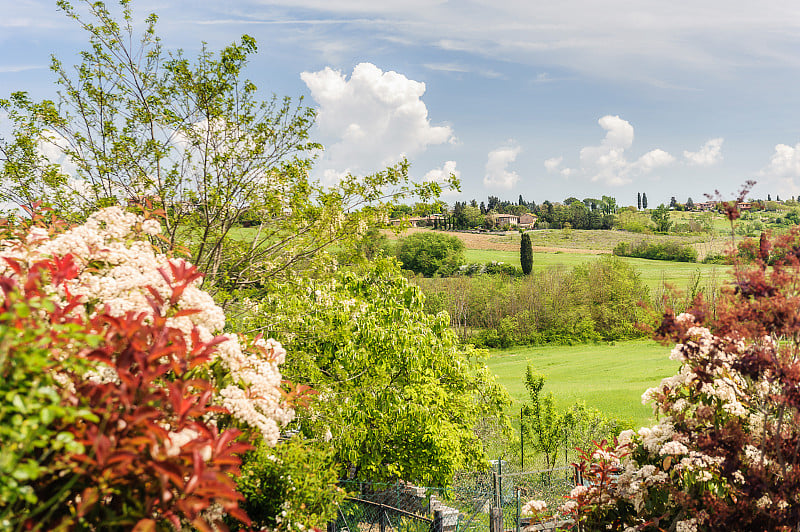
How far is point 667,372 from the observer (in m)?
37.7

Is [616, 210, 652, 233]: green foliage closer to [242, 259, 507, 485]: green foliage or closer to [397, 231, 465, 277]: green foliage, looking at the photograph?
[397, 231, 465, 277]: green foliage

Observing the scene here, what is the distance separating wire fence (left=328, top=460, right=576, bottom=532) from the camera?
7746 mm

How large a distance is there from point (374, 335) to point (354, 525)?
3403 mm

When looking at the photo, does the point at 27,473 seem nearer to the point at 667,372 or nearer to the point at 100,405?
the point at 100,405

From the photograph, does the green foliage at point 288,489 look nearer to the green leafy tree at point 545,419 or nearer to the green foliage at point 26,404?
the green foliage at point 26,404

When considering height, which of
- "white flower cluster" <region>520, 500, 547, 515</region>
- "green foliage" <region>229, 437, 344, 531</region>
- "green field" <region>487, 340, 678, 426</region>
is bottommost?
"green field" <region>487, 340, 678, 426</region>

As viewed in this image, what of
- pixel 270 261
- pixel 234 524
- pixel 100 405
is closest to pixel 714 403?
pixel 234 524

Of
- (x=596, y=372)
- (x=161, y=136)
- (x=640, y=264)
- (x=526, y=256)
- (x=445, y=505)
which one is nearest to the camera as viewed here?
(x=161, y=136)

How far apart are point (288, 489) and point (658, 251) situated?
89.2 metres

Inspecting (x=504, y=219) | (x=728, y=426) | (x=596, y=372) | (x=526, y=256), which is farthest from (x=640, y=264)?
(x=728, y=426)

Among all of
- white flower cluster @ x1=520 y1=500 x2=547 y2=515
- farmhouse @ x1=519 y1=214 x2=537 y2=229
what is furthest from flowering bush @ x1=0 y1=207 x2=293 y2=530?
farmhouse @ x1=519 y1=214 x2=537 y2=229

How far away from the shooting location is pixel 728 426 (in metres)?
3.64

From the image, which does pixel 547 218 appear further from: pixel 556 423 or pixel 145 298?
pixel 145 298

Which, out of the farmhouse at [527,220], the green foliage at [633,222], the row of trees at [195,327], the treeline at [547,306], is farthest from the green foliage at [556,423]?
the farmhouse at [527,220]
